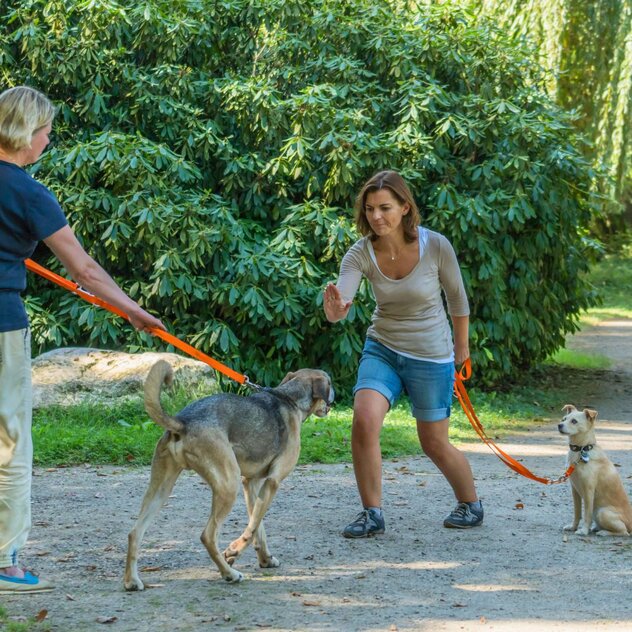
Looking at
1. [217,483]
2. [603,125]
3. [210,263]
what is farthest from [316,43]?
[603,125]

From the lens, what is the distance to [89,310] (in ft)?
35.7

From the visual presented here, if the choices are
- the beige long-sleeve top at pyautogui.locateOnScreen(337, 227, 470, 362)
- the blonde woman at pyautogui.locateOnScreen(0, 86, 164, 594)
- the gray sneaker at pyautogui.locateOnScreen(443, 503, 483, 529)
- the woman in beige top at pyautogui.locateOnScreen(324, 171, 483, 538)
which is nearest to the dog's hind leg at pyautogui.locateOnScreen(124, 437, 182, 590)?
the blonde woman at pyautogui.locateOnScreen(0, 86, 164, 594)

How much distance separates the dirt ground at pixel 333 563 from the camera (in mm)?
4797

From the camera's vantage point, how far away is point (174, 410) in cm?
965

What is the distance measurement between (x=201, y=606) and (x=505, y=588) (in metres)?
1.59

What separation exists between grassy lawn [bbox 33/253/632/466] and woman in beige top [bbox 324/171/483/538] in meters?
2.64

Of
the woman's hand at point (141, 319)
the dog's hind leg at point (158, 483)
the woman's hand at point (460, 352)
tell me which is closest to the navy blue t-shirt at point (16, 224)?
the woman's hand at point (141, 319)

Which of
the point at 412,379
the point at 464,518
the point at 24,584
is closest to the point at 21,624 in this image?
the point at 24,584

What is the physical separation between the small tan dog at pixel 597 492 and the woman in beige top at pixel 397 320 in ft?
2.91

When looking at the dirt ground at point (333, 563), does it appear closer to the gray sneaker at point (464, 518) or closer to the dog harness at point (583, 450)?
the gray sneaker at point (464, 518)

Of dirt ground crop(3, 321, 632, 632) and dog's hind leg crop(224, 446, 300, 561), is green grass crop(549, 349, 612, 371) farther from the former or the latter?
dog's hind leg crop(224, 446, 300, 561)

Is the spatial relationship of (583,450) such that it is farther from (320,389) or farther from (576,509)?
(320,389)

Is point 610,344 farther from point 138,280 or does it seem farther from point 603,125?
point 138,280

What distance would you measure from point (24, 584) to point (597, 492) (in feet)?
11.5
